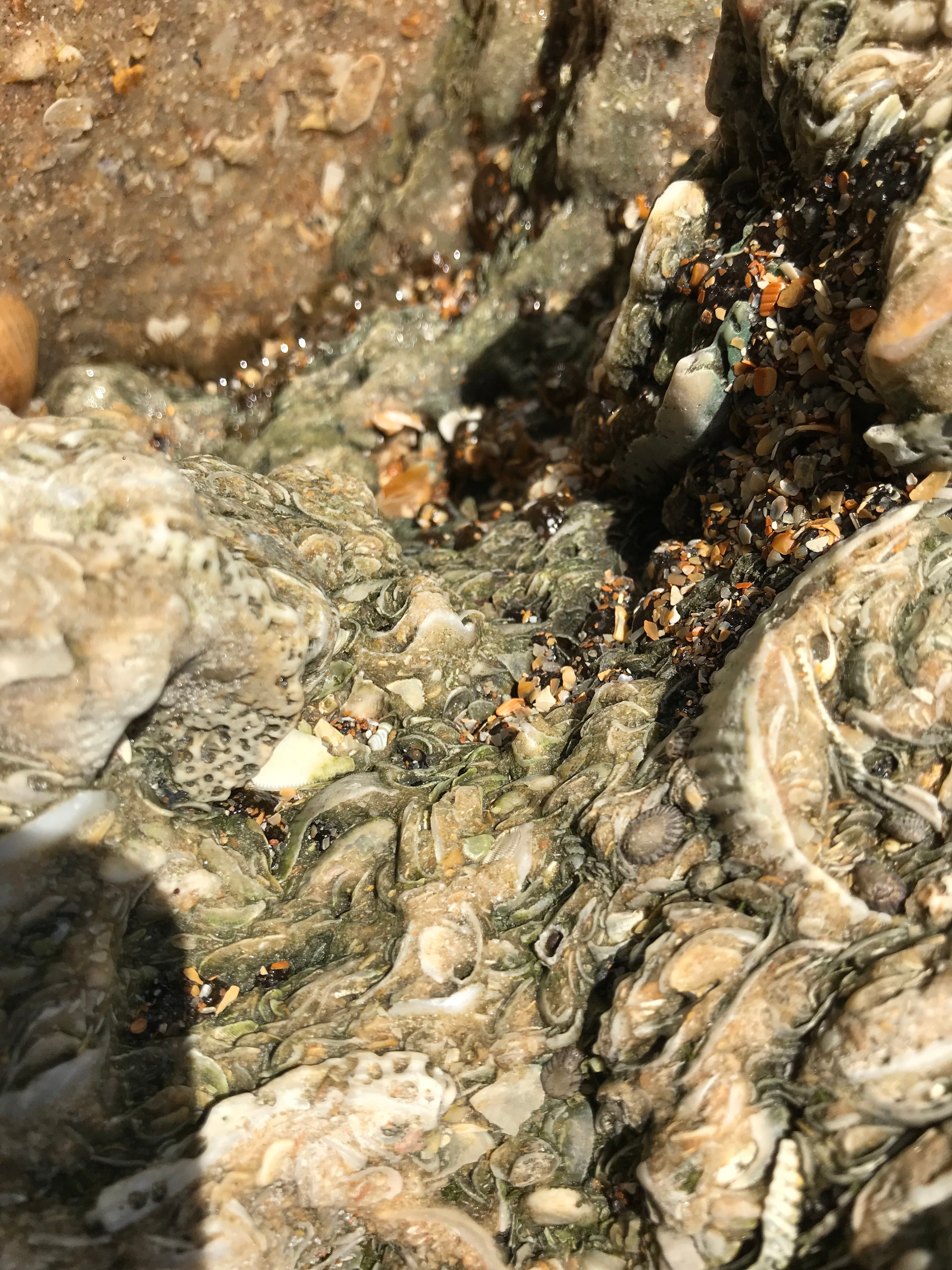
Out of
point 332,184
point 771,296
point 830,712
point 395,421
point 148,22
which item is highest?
point 148,22

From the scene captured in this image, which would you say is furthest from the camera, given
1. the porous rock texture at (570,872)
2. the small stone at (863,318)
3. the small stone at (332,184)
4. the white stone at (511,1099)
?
the small stone at (332,184)

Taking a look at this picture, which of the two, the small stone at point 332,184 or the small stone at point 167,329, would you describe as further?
the small stone at point 332,184

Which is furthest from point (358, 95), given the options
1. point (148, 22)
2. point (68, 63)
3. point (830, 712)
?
point (830, 712)

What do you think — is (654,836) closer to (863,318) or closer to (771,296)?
(863,318)

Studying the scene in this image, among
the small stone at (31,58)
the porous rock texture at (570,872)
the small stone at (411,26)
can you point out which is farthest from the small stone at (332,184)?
the porous rock texture at (570,872)

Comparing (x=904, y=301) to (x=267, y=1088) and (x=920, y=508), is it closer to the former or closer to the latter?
(x=920, y=508)

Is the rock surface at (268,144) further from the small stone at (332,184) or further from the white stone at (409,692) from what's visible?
the white stone at (409,692)

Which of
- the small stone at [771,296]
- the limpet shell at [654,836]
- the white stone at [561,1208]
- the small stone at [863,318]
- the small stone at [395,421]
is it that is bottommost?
the white stone at [561,1208]

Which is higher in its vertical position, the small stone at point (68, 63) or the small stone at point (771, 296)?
the small stone at point (771, 296)

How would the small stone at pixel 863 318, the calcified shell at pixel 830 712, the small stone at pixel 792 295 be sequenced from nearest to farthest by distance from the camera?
the calcified shell at pixel 830 712
the small stone at pixel 863 318
the small stone at pixel 792 295
